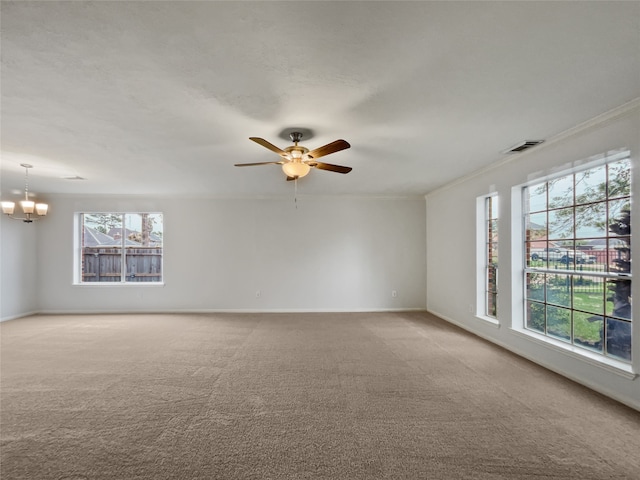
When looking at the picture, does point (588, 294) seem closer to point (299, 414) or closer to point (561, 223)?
point (561, 223)

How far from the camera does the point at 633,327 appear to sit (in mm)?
2521

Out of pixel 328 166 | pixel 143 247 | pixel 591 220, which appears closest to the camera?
pixel 591 220

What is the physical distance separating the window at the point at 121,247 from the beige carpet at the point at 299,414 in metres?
2.44

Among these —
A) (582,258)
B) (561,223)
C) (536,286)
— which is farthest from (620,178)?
(536,286)

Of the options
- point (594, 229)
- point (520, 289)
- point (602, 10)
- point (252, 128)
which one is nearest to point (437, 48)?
point (602, 10)

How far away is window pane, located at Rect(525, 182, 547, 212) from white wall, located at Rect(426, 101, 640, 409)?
178mm

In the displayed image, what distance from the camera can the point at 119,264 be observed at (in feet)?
21.8

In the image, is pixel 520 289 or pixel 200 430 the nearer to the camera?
pixel 200 430

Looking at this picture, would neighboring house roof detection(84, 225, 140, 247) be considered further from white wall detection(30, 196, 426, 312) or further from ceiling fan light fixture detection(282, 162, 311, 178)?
ceiling fan light fixture detection(282, 162, 311, 178)

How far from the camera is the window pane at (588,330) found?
2.95 metres

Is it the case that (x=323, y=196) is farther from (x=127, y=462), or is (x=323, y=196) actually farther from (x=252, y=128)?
(x=127, y=462)

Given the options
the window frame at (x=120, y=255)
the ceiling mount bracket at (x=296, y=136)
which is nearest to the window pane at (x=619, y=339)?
the ceiling mount bracket at (x=296, y=136)

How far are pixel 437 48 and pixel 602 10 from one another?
748mm

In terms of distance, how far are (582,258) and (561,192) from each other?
781mm
